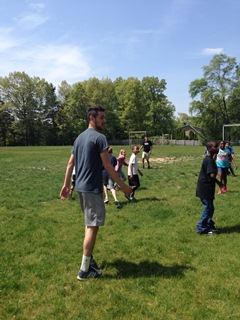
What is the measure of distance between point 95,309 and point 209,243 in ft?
9.41

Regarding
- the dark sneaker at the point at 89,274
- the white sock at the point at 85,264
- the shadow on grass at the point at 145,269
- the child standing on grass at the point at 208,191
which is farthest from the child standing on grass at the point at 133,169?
the white sock at the point at 85,264

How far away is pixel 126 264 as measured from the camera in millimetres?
4977

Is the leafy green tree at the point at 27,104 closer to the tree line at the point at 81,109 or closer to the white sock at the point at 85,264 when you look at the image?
the tree line at the point at 81,109

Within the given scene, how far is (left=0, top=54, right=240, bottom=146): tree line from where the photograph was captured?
6900cm

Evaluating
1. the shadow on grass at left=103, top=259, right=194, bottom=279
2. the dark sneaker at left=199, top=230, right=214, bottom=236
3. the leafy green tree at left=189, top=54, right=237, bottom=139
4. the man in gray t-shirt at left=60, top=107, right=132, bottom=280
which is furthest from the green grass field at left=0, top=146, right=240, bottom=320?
the leafy green tree at left=189, top=54, right=237, bottom=139

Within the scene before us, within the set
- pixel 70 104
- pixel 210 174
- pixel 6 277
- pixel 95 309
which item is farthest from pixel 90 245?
pixel 70 104

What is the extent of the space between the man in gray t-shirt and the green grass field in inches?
20.8

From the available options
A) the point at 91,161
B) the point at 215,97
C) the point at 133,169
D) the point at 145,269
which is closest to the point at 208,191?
the point at 145,269

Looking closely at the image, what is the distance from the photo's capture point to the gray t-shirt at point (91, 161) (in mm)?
4277

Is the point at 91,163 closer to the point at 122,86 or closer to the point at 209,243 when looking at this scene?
the point at 209,243

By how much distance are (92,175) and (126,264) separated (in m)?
1.65

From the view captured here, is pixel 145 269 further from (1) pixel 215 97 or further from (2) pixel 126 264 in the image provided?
(1) pixel 215 97

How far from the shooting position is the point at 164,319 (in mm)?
3494

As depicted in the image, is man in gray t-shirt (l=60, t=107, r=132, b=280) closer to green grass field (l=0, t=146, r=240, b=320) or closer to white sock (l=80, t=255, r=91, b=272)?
white sock (l=80, t=255, r=91, b=272)
